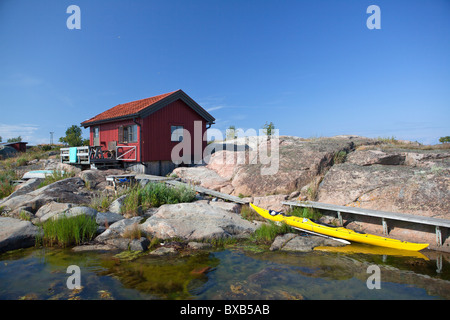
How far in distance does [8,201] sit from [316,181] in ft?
39.6

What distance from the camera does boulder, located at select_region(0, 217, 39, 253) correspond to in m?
6.90

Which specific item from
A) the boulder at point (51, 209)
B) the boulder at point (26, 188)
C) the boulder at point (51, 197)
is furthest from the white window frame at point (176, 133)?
the boulder at point (51, 209)

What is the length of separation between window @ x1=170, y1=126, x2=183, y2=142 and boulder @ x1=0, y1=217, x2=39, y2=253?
438 inches

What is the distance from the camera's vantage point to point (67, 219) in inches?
295

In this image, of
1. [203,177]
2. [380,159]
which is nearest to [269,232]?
[380,159]

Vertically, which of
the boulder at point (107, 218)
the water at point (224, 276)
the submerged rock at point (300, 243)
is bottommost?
the water at point (224, 276)

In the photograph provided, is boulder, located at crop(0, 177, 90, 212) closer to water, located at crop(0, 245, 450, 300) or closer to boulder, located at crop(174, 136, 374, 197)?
water, located at crop(0, 245, 450, 300)

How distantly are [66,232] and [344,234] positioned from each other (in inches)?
300

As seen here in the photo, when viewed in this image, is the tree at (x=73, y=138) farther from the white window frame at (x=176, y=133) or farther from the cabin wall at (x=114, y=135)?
the white window frame at (x=176, y=133)

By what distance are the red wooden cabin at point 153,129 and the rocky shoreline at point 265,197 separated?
389cm

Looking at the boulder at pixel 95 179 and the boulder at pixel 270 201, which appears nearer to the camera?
the boulder at pixel 270 201

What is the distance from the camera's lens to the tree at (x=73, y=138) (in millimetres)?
40625

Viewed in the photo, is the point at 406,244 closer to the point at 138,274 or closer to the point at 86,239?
the point at 138,274
